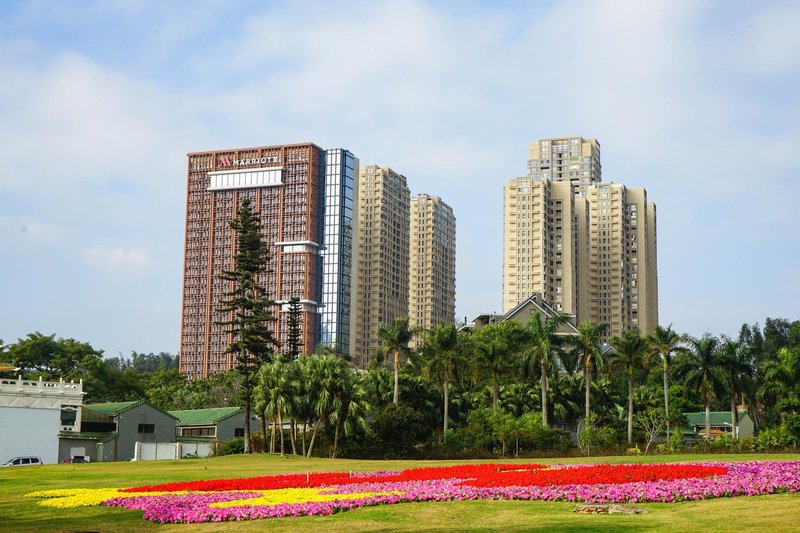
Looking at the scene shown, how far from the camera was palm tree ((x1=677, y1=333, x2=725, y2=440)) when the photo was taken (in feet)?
274

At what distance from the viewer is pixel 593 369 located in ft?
290

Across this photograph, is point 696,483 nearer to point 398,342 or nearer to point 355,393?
point 355,393

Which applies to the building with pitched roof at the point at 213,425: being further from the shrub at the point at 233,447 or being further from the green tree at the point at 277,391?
the green tree at the point at 277,391

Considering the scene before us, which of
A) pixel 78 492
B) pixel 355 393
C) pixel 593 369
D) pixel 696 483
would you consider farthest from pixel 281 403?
pixel 696 483

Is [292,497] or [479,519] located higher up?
[479,519]

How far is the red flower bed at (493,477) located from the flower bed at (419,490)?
0.12 ft

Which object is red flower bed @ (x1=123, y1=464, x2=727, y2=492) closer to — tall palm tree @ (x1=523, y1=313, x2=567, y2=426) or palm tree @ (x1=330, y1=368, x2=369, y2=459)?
palm tree @ (x1=330, y1=368, x2=369, y2=459)

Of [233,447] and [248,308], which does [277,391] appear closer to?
[233,447]

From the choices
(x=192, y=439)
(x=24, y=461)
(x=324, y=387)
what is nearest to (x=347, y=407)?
(x=324, y=387)

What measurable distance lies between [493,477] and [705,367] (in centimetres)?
5487

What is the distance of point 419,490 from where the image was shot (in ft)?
100

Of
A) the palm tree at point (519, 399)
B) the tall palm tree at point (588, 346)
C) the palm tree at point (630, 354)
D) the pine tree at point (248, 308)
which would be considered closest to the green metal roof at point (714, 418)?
the palm tree at point (630, 354)

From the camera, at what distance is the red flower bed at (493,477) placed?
104 ft

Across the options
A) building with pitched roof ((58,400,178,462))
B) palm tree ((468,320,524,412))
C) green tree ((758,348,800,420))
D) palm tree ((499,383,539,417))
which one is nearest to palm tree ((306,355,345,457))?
palm tree ((468,320,524,412))
